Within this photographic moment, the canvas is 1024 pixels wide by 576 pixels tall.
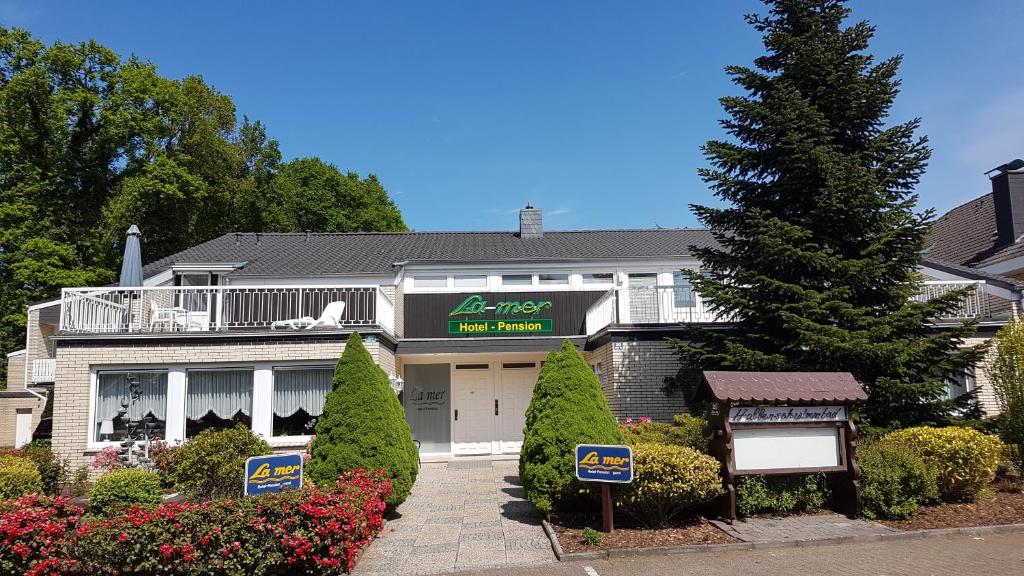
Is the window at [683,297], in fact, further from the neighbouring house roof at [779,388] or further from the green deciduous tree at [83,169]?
the green deciduous tree at [83,169]

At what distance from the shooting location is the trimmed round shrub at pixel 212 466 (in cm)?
967

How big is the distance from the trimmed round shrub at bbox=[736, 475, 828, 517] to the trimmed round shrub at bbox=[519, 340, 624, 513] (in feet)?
6.16

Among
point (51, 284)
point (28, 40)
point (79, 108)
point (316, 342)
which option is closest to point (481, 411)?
point (316, 342)

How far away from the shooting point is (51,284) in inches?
1176

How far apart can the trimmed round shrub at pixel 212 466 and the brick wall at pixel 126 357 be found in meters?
4.55

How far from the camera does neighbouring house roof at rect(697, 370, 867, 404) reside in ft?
30.4

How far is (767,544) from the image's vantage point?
8.09 meters

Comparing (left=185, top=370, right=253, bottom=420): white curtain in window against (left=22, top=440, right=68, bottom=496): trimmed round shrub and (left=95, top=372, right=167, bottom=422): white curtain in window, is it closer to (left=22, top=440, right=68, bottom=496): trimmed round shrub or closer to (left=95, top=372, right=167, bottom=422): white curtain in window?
(left=95, top=372, right=167, bottom=422): white curtain in window

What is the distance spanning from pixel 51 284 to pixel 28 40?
11.4 meters

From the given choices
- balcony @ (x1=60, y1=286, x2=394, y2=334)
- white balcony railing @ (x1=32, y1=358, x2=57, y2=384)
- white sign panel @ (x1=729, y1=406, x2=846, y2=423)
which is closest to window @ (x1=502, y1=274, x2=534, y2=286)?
balcony @ (x1=60, y1=286, x2=394, y2=334)

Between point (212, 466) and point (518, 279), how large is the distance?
39.7 ft

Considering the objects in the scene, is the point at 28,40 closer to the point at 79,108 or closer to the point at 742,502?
the point at 79,108

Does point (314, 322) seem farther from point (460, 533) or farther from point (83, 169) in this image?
point (83, 169)

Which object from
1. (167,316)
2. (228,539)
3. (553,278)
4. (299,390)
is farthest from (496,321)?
(228,539)
